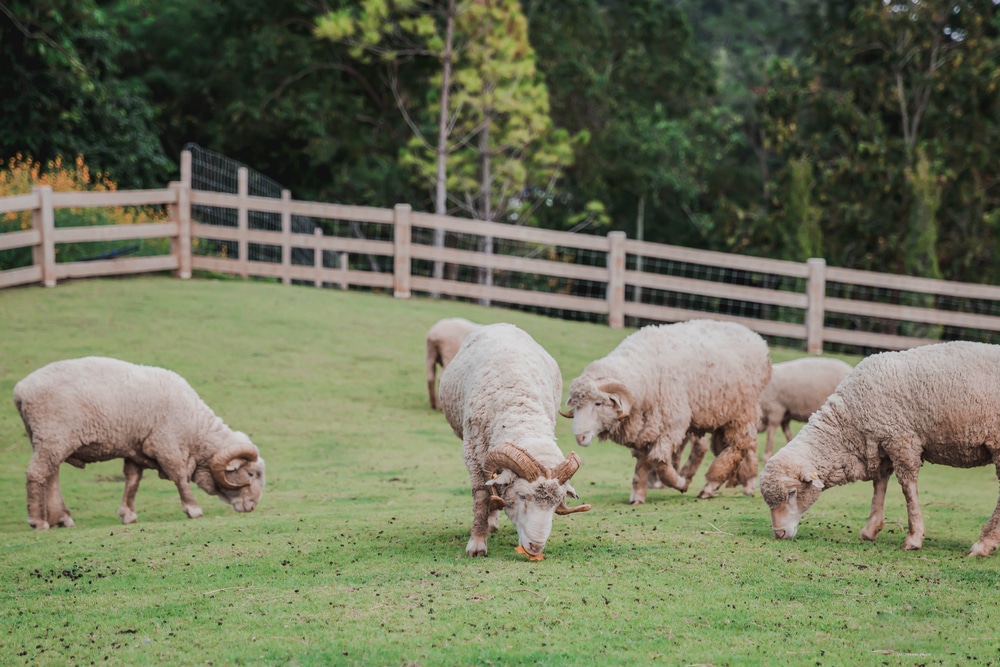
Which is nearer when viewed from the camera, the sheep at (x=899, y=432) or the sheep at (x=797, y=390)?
the sheep at (x=899, y=432)

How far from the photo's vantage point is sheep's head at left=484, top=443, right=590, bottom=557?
7039 mm

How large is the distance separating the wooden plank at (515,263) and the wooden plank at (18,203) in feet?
20.7

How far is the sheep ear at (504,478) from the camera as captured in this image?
23.6 ft

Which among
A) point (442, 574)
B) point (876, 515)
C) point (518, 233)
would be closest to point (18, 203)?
point (518, 233)

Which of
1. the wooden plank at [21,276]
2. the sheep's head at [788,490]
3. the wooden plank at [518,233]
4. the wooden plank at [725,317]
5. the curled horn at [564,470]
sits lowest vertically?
the sheep's head at [788,490]

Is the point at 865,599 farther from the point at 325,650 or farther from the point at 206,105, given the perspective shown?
the point at 206,105

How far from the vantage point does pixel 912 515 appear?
310 inches

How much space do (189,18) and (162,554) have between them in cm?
2733

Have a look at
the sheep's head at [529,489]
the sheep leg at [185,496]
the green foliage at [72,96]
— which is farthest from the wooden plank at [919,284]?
the green foliage at [72,96]

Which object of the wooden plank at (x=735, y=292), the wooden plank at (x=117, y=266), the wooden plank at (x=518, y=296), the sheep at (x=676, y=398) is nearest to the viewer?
the sheep at (x=676, y=398)

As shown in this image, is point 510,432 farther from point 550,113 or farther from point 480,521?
point 550,113

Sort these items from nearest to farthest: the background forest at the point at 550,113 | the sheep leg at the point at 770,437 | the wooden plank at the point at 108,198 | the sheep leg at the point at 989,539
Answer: the sheep leg at the point at 989,539
the sheep leg at the point at 770,437
the wooden plank at the point at 108,198
the background forest at the point at 550,113

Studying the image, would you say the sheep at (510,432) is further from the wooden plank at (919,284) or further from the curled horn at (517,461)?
the wooden plank at (919,284)

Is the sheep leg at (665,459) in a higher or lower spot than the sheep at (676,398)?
lower
